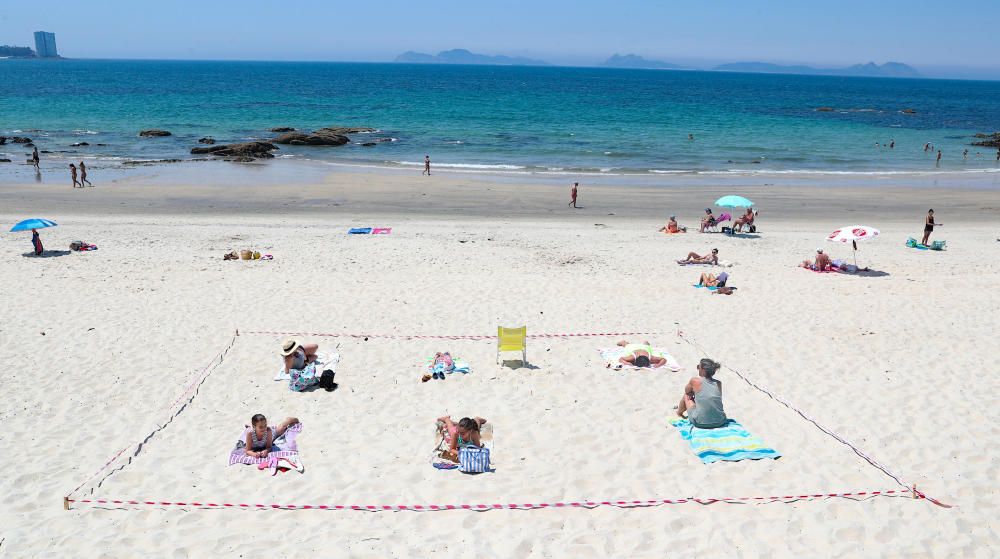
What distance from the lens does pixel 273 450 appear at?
7.55 metres

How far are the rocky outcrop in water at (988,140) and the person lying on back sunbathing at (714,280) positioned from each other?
5000 centimetres

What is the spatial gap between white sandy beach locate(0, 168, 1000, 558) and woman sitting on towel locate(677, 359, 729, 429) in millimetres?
335

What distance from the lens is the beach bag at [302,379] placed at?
9.24 metres

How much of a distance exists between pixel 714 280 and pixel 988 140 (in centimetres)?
5562

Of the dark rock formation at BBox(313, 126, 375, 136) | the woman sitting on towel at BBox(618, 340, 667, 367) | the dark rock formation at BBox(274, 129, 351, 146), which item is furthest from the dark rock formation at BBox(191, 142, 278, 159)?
the woman sitting on towel at BBox(618, 340, 667, 367)

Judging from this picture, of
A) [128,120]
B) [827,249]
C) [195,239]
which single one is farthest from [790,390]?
[128,120]

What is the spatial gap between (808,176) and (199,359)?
34.1 meters

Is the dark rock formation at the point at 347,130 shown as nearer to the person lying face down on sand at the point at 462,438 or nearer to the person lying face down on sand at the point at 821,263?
the person lying face down on sand at the point at 821,263

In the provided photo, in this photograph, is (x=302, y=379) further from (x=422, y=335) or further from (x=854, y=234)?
(x=854, y=234)

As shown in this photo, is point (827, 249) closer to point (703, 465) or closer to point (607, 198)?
point (607, 198)

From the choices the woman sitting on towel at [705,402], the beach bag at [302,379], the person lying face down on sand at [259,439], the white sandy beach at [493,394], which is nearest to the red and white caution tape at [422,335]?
the white sandy beach at [493,394]

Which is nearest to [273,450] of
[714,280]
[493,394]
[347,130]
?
[493,394]

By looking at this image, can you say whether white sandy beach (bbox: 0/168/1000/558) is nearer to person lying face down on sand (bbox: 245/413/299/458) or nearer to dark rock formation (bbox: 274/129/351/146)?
person lying face down on sand (bbox: 245/413/299/458)

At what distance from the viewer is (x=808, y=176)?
3656cm
